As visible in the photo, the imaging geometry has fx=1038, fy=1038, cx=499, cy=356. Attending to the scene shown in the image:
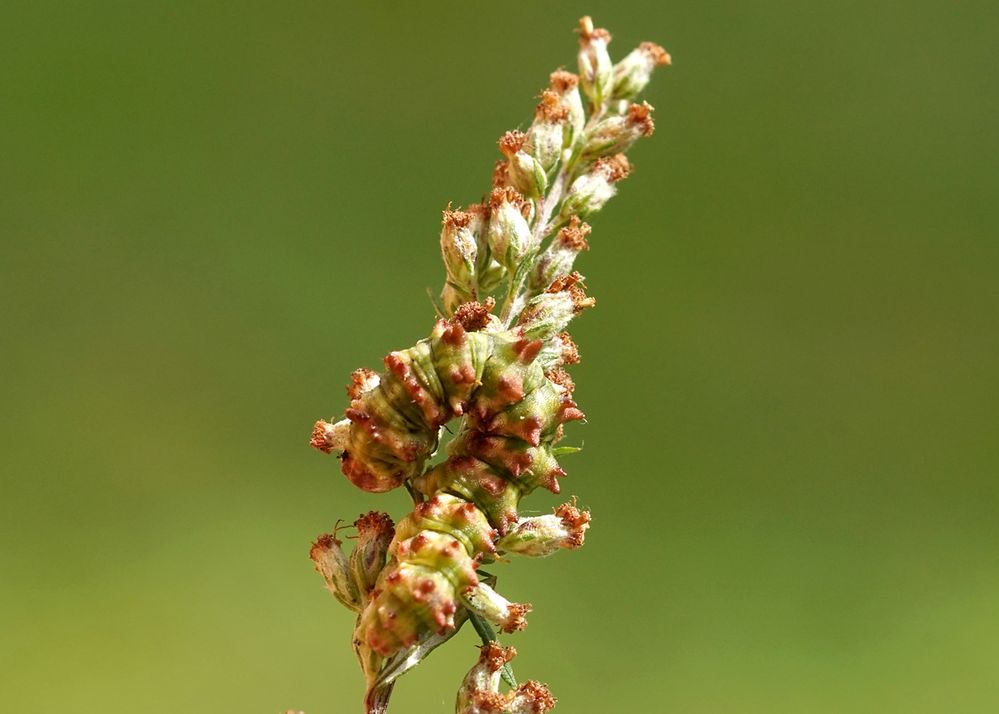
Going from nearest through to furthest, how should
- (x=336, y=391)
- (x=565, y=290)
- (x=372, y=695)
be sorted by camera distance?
(x=372, y=695) → (x=565, y=290) → (x=336, y=391)

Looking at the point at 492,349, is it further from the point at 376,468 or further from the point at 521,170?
the point at 521,170

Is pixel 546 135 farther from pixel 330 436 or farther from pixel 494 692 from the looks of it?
pixel 494 692

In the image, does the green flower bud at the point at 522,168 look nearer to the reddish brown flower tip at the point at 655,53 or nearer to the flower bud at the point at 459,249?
the flower bud at the point at 459,249

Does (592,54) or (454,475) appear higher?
(592,54)

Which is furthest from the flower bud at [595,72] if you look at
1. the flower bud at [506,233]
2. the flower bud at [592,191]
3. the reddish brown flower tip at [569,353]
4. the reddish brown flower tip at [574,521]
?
the reddish brown flower tip at [574,521]

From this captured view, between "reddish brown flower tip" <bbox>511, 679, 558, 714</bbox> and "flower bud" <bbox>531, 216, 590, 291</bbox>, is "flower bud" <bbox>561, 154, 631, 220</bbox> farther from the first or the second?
"reddish brown flower tip" <bbox>511, 679, 558, 714</bbox>

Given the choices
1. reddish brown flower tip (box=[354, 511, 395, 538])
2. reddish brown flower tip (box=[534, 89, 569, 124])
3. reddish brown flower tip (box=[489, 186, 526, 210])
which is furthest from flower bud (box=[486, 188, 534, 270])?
reddish brown flower tip (box=[354, 511, 395, 538])

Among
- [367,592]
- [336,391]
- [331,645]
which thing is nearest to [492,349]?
[367,592]
